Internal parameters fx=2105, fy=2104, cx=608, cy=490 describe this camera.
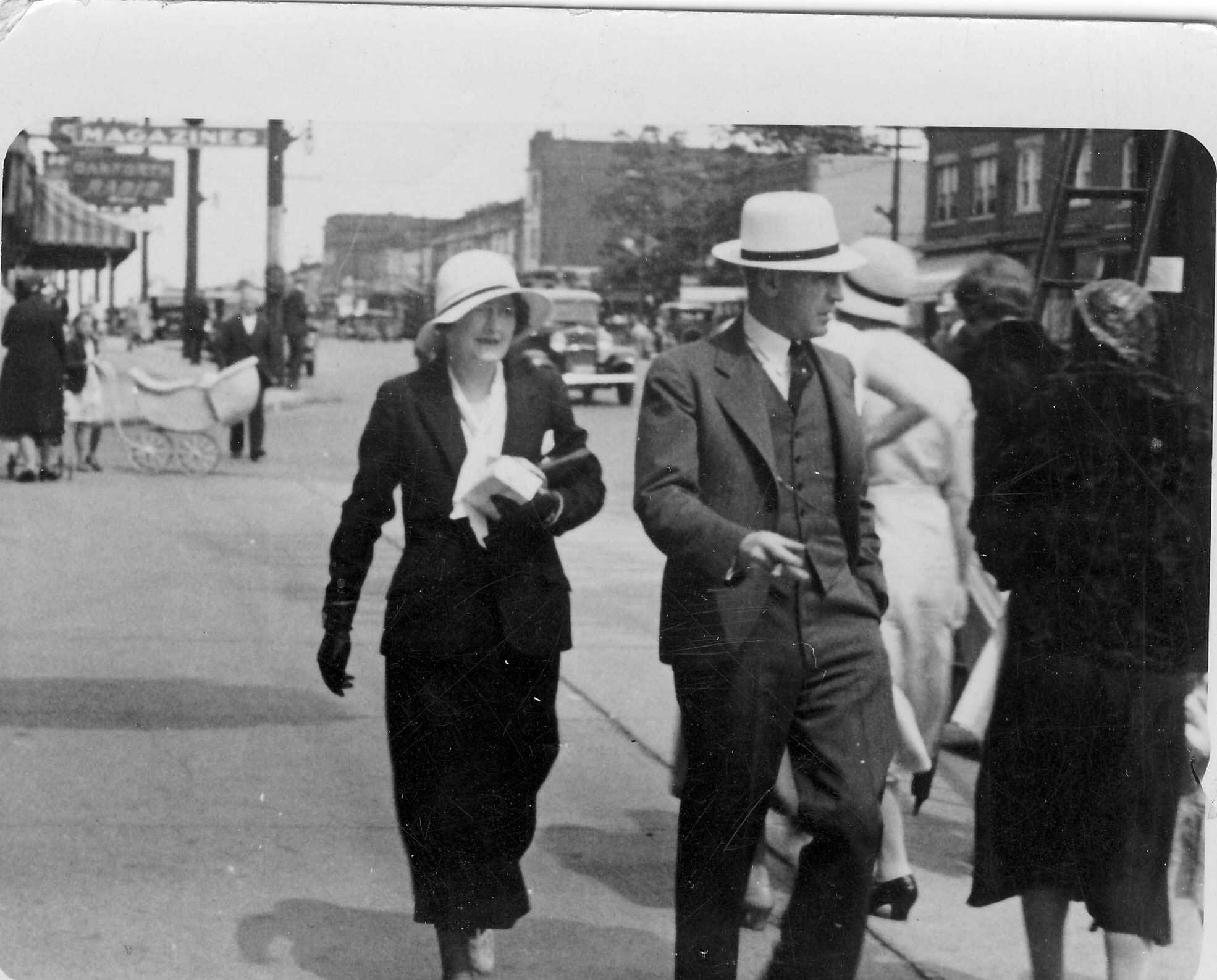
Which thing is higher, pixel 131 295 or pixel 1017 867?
pixel 131 295

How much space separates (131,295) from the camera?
16.8ft

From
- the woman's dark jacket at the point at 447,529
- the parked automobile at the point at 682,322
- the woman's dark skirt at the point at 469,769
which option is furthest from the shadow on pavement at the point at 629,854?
the parked automobile at the point at 682,322

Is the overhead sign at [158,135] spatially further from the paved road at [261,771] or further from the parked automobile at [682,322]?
the parked automobile at [682,322]

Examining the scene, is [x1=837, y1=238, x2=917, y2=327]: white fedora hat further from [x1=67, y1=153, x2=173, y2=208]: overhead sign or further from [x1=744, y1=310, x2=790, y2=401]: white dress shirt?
[x1=67, y1=153, x2=173, y2=208]: overhead sign

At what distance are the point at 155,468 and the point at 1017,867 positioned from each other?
2382 millimetres

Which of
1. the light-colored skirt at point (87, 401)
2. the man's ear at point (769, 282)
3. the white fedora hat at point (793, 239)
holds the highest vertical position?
the white fedora hat at point (793, 239)

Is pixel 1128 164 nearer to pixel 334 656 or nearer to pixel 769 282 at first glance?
pixel 769 282

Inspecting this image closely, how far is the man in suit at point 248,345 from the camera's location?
193 inches

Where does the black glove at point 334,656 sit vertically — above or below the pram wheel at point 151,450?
below

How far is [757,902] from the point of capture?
17.5ft

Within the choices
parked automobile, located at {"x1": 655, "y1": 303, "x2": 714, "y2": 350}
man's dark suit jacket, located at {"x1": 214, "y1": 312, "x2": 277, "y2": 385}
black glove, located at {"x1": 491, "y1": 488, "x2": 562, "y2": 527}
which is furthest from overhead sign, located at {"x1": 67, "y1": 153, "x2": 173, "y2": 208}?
parked automobile, located at {"x1": 655, "y1": 303, "x2": 714, "y2": 350}

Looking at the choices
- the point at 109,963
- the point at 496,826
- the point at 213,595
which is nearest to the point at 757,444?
the point at 496,826

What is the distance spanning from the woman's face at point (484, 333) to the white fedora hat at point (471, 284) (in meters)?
0.02

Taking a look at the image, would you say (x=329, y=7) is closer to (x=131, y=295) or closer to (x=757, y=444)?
(x=131, y=295)
